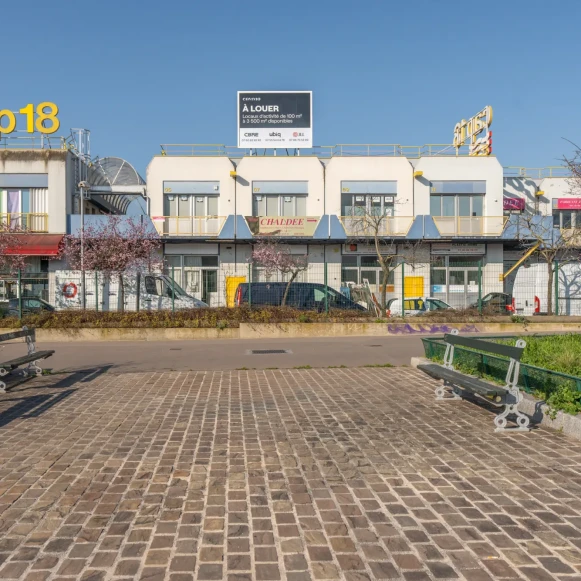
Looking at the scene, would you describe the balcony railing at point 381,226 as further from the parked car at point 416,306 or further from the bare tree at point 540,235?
the parked car at point 416,306

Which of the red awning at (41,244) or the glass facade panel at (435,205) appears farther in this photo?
the glass facade panel at (435,205)

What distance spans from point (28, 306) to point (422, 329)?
44.6 feet

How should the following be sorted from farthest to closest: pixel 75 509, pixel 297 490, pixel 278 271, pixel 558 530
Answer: pixel 278 271 < pixel 297 490 < pixel 75 509 < pixel 558 530

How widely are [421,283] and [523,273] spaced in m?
9.63

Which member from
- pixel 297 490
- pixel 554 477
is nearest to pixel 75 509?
pixel 297 490

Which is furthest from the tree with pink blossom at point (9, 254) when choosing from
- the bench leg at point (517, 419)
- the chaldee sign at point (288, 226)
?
the bench leg at point (517, 419)

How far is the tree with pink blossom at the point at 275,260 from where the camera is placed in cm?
2606

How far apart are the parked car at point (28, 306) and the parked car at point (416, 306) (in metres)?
12.2

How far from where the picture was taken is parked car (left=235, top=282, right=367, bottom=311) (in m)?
20.3

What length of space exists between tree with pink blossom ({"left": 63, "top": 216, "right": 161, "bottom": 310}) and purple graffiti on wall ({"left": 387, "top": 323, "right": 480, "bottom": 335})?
10.1 metres

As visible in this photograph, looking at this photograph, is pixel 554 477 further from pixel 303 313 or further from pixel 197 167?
pixel 197 167

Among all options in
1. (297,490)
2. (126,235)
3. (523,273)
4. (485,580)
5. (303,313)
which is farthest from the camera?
(126,235)

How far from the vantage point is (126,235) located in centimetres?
2975

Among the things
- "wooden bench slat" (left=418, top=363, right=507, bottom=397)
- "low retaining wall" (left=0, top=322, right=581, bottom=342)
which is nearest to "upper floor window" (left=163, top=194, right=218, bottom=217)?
"low retaining wall" (left=0, top=322, right=581, bottom=342)
